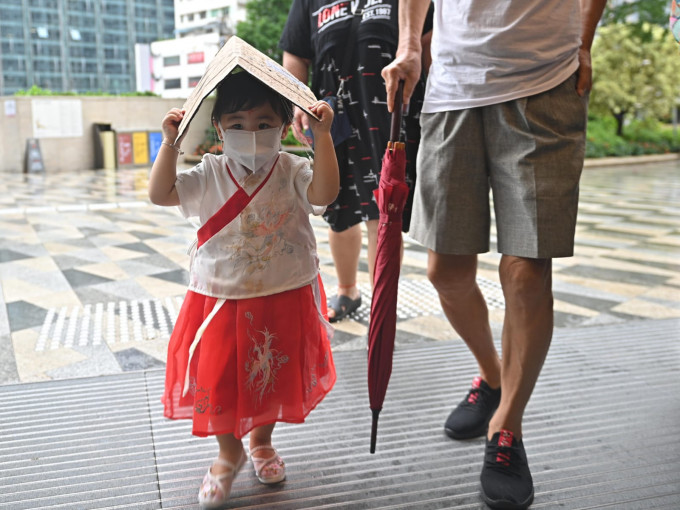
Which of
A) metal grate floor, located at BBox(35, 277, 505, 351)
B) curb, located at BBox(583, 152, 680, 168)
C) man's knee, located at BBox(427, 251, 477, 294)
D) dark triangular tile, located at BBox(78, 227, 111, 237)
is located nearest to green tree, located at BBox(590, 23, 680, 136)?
curb, located at BBox(583, 152, 680, 168)

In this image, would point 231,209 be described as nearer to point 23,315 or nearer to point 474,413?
point 474,413

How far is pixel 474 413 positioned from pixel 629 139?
21.4 meters

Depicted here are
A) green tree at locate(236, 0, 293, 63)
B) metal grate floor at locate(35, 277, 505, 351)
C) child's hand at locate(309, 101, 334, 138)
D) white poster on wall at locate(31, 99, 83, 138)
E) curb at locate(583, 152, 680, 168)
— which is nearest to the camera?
child's hand at locate(309, 101, 334, 138)

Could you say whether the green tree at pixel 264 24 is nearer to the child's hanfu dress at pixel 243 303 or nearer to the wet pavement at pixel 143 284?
the wet pavement at pixel 143 284

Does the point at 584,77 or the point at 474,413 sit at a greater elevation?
the point at 584,77

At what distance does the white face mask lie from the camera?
5.07ft

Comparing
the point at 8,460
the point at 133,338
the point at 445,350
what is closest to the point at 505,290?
the point at 445,350

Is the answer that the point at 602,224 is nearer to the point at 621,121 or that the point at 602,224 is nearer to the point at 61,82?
the point at 61,82

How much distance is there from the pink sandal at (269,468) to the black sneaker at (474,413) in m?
0.54

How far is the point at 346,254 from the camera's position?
312 cm

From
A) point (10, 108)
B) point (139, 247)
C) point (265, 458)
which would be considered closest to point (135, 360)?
point (265, 458)

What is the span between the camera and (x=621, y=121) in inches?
850

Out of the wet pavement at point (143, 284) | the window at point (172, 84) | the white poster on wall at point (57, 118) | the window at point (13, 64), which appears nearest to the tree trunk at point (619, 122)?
the window at point (172, 84)

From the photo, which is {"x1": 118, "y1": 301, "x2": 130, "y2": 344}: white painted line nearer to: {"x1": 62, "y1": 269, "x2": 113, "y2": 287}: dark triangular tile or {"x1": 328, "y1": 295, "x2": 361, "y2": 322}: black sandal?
{"x1": 62, "y1": 269, "x2": 113, "y2": 287}: dark triangular tile
